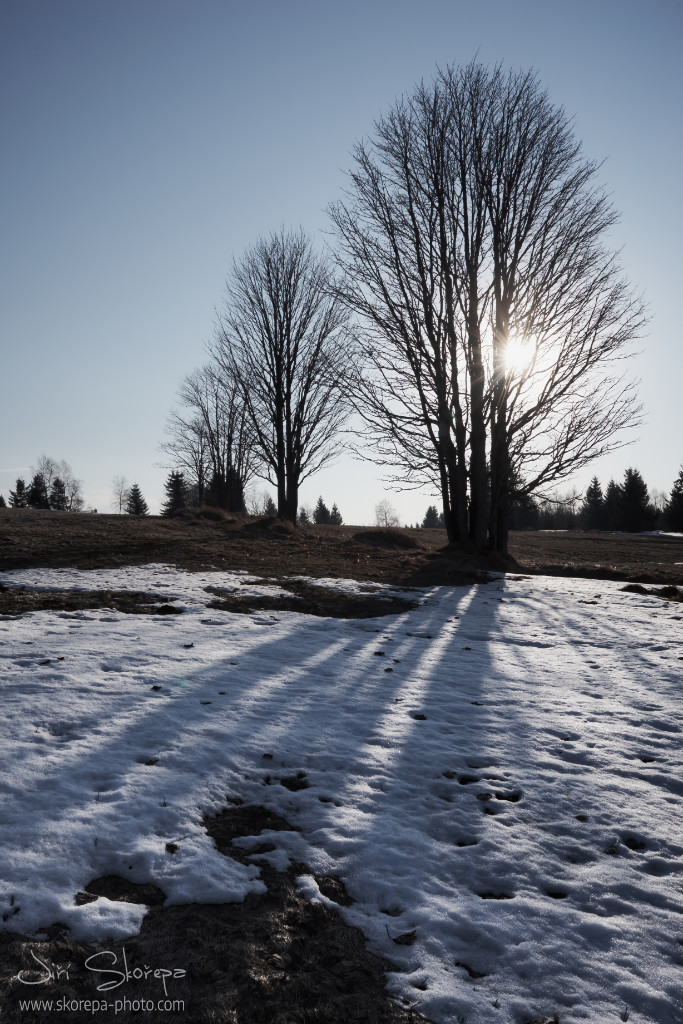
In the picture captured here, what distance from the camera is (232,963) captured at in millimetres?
1976

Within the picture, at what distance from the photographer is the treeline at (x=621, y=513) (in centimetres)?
4809

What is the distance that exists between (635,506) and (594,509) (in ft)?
47.2

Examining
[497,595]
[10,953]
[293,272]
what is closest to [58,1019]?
[10,953]

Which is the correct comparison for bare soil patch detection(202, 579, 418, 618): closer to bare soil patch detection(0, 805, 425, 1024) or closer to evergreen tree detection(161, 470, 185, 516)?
bare soil patch detection(0, 805, 425, 1024)

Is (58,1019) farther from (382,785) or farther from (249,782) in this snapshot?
(382,785)

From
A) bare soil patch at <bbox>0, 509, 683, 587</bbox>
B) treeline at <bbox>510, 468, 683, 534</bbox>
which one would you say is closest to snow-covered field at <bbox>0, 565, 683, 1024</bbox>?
bare soil patch at <bbox>0, 509, 683, 587</bbox>

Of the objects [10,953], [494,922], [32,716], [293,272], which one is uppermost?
[293,272]

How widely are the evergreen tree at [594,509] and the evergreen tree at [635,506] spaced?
1147 cm

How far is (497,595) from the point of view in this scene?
891 cm

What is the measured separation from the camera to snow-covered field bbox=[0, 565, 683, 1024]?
2.11 meters

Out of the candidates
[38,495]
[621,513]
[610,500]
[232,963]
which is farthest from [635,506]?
[38,495]

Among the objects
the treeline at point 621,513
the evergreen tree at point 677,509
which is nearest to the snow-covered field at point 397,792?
the treeline at point 621,513

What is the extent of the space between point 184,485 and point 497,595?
4847 centimetres

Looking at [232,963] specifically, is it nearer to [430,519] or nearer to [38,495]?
[38,495]
